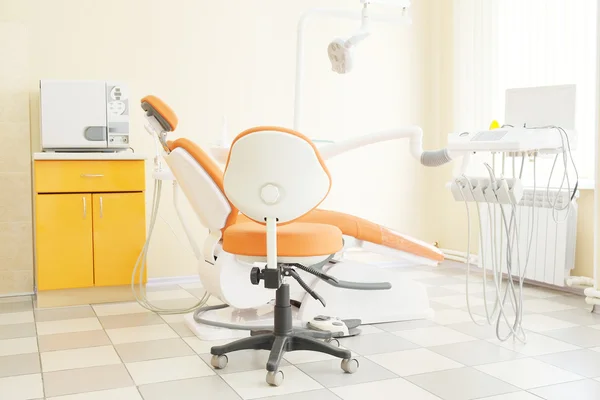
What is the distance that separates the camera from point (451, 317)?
142 inches

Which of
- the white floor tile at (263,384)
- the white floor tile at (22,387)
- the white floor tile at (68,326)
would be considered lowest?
the white floor tile at (68,326)

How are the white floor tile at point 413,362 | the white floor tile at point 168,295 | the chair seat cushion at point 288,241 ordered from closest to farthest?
the chair seat cushion at point 288,241 → the white floor tile at point 413,362 → the white floor tile at point 168,295

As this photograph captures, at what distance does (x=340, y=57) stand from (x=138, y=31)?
1913 mm

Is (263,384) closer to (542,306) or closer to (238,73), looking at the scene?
(542,306)

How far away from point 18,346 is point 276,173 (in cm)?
159

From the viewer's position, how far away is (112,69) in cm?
443

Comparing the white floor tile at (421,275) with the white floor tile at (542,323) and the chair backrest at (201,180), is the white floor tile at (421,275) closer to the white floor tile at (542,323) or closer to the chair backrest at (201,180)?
the white floor tile at (542,323)

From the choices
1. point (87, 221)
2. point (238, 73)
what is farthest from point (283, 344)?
point (238, 73)

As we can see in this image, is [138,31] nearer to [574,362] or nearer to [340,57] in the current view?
[340,57]

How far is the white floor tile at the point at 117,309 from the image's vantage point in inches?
148

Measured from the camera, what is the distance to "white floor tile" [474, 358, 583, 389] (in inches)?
99.6

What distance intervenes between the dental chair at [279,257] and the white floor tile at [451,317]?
0.08 metres

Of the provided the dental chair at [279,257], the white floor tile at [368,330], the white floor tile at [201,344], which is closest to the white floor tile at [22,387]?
the white floor tile at [201,344]

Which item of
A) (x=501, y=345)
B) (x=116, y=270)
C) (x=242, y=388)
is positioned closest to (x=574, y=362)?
(x=501, y=345)
